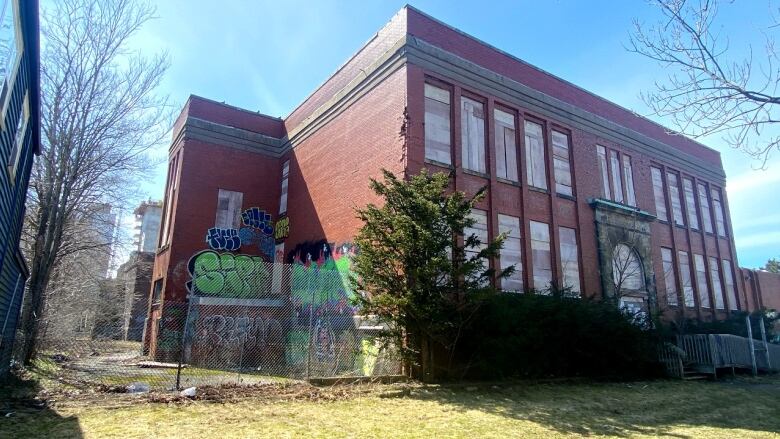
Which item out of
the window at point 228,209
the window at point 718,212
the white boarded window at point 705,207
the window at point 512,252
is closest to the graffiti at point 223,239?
the window at point 228,209

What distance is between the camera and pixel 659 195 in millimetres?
24281

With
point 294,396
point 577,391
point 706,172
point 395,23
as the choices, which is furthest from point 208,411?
point 706,172

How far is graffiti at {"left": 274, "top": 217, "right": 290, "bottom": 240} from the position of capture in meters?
21.9

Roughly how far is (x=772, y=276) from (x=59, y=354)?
4200cm

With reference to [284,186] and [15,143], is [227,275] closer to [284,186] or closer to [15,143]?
[284,186]

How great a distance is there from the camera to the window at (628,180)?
22.4 m

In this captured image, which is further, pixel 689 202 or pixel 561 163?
pixel 689 202

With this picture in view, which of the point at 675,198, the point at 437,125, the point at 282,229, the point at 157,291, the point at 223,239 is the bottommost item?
the point at 157,291

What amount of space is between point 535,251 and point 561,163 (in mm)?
4312

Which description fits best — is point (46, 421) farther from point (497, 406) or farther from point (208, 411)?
point (497, 406)

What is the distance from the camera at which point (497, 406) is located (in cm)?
977

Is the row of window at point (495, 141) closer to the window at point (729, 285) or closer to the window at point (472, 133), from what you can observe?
the window at point (472, 133)

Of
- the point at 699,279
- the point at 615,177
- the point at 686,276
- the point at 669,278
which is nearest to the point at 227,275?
the point at 615,177

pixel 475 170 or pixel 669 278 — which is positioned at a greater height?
pixel 475 170
